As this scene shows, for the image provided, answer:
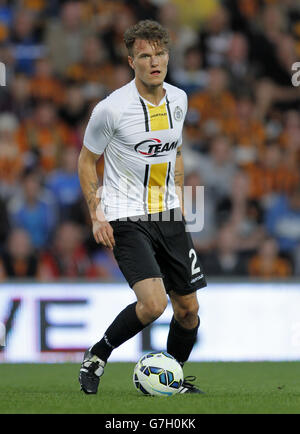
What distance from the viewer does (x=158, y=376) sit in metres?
6.40

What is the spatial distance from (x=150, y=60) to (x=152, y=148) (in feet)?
1.90

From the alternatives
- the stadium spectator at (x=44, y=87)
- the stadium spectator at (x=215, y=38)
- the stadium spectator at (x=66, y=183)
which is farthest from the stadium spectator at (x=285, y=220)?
the stadium spectator at (x=44, y=87)

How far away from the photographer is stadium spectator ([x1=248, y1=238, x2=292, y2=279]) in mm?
11219

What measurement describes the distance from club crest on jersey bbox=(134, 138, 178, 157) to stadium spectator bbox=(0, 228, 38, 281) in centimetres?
463

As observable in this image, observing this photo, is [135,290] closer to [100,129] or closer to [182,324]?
[182,324]

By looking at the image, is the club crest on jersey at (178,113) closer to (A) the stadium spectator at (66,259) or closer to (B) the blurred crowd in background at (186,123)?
(B) the blurred crowd in background at (186,123)

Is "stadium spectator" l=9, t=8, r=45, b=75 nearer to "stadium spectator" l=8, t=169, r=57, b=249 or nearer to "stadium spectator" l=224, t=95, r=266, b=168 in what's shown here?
"stadium spectator" l=8, t=169, r=57, b=249

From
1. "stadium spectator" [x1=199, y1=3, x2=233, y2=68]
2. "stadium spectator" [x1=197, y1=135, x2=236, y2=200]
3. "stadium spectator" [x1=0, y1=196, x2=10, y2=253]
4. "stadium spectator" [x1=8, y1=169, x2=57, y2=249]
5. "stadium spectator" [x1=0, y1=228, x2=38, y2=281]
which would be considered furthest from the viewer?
"stadium spectator" [x1=199, y1=3, x2=233, y2=68]

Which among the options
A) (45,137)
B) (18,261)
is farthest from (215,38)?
(18,261)

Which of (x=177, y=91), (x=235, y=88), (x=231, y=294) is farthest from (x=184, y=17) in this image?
(x=177, y=91)

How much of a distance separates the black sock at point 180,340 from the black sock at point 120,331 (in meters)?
0.43

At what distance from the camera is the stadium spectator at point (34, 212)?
11.6m

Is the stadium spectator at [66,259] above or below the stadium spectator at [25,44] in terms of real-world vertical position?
below

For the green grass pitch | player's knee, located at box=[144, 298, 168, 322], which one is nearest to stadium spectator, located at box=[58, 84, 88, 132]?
the green grass pitch
